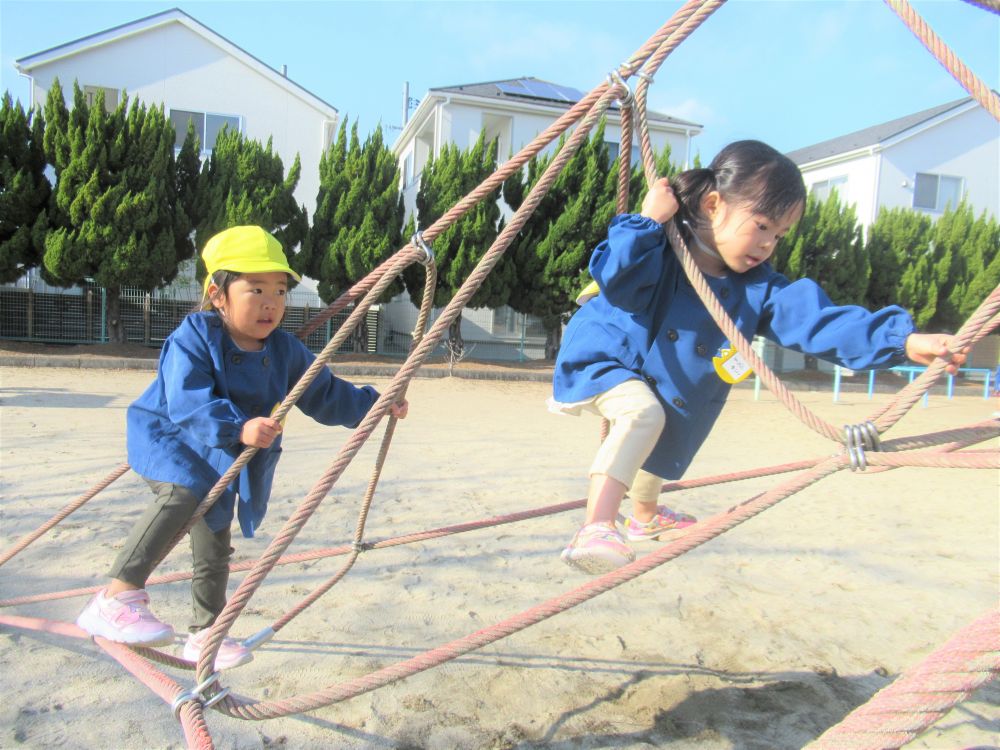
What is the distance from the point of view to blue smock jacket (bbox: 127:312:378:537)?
189 cm

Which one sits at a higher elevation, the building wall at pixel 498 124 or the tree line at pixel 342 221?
the building wall at pixel 498 124

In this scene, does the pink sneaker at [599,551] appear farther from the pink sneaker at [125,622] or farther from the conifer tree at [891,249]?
the conifer tree at [891,249]

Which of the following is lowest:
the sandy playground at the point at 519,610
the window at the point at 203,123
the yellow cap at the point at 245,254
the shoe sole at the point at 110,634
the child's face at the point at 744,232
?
the sandy playground at the point at 519,610

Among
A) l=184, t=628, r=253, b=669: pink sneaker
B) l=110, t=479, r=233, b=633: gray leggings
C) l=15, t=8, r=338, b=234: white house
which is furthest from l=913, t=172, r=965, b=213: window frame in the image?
l=110, t=479, r=233, b=633: gray leggings

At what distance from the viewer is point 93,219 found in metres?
11.8

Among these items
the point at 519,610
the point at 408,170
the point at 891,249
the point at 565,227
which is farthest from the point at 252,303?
the point at 408,170

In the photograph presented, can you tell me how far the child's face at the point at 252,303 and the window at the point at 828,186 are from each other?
19962 millimetres

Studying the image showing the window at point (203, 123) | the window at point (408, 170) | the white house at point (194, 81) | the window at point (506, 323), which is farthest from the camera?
the window at point (408, 170)

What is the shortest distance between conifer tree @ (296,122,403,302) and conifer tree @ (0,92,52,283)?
4054 millimetres

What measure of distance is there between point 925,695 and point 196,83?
1761 cm

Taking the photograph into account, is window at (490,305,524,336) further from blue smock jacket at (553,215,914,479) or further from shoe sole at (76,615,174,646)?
shoe sole at (76,615,174,646)

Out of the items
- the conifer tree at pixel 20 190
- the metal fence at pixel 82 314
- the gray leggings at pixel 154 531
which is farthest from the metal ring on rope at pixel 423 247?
the conifer tree at pixel 20 190

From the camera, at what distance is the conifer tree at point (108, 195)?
1177 centimetres

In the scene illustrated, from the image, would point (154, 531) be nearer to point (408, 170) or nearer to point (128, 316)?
point (128, 316)
